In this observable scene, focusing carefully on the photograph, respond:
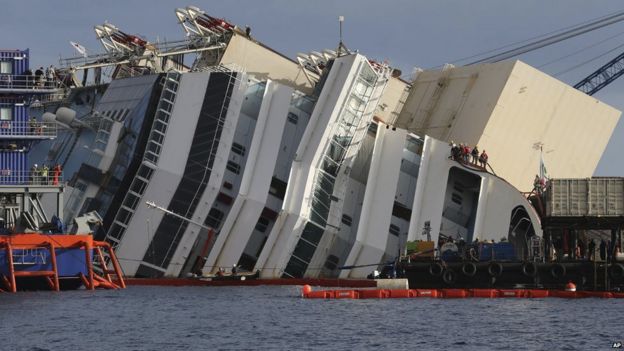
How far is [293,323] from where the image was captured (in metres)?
63.0

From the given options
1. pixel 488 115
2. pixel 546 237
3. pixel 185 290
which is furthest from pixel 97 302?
pixel 488 115

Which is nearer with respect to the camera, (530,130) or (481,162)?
(481,162)

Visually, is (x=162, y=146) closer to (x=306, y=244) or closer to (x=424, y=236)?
(x=306, y=244)

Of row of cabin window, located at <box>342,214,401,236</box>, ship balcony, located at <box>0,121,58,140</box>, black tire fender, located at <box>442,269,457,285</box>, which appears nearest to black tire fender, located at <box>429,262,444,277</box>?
black tire fender, located at <box>442,269,457,285</box>

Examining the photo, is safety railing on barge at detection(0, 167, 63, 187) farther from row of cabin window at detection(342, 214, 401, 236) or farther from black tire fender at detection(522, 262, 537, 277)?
black tire fender at detection(522, 262, 537, 277)

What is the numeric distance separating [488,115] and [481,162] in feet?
16.7

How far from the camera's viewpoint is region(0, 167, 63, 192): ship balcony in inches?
3179

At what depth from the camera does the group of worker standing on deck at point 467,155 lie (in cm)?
9238

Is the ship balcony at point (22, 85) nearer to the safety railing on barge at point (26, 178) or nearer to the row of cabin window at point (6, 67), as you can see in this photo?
the row of cabin window at point (6, 67)

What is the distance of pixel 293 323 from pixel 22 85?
89.7ft

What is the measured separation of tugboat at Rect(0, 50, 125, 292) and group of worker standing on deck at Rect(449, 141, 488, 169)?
21795 millimetres

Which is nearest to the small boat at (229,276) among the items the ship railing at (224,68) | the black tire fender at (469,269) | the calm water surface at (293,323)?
the calm water surface at (293,323)

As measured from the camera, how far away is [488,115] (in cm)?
9712

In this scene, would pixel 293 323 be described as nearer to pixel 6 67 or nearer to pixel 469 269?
pixel 469 269
